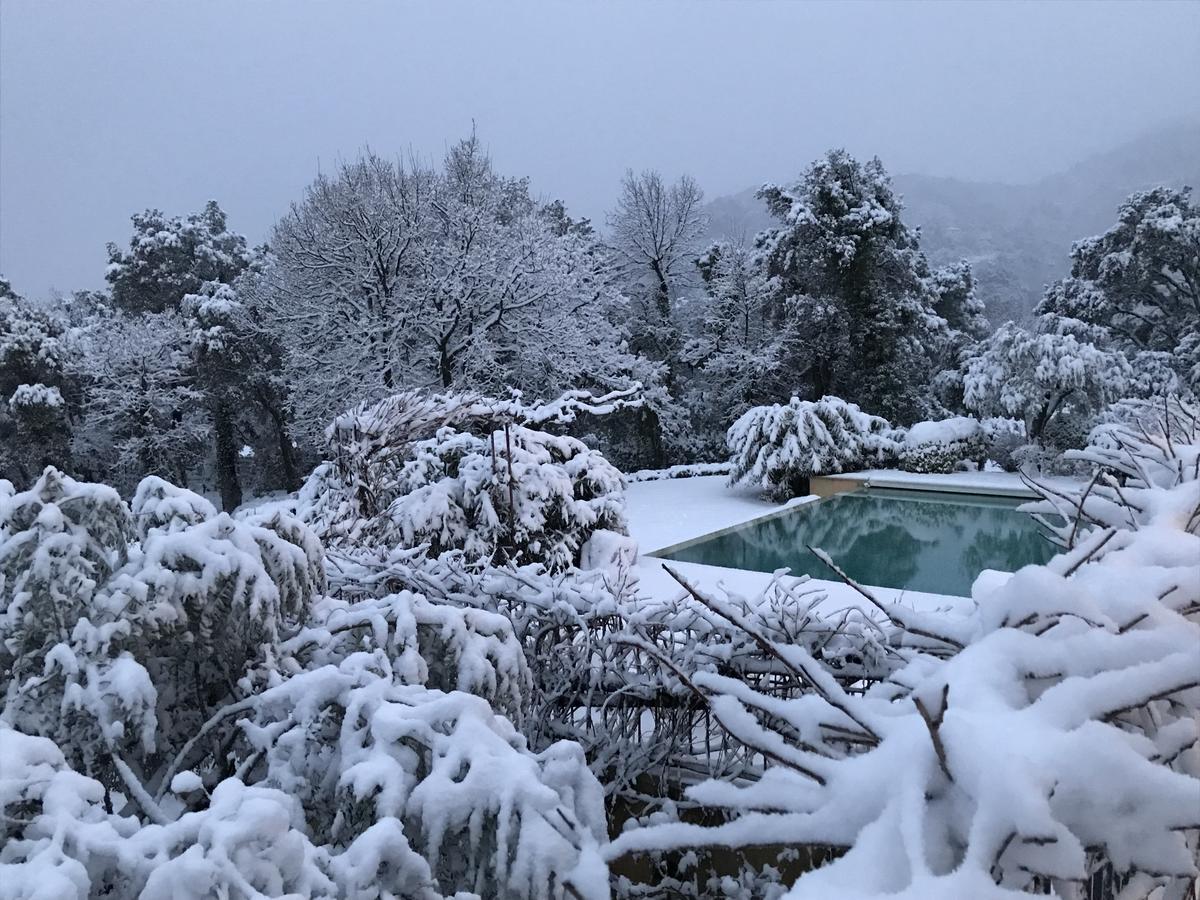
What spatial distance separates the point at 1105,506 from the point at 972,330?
21.6 meters

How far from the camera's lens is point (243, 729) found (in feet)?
4.96

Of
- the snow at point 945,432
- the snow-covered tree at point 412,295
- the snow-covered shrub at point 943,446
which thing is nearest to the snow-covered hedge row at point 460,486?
the snow-covered tree at point 412,295

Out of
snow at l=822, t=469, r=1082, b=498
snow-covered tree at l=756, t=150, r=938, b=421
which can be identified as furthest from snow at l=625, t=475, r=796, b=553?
snow-covered tree at l=756, t=150, r=938, b=421

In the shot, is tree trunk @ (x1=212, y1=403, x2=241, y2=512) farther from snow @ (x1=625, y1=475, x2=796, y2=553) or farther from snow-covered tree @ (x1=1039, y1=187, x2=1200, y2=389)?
snow-covered tree @ (x1=1039, y1=187, x2=1200, y2=389)

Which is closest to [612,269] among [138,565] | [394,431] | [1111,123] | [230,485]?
[230,485]

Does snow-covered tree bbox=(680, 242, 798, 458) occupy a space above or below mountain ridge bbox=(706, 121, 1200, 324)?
below

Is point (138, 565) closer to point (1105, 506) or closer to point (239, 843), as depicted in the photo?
point (239, 843)

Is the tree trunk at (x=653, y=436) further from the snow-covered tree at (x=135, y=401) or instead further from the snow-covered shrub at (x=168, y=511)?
the snow-covered shrub at (x=168, y=511)

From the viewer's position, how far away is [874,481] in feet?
39.0

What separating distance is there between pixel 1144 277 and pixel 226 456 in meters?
21.6

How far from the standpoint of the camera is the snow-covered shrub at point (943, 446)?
41.1ft

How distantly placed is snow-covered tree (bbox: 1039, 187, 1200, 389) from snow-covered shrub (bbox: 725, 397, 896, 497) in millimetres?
7591

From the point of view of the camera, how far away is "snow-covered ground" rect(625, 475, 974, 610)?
564cm

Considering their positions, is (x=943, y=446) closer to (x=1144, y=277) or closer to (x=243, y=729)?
(x=1144, y=277)
